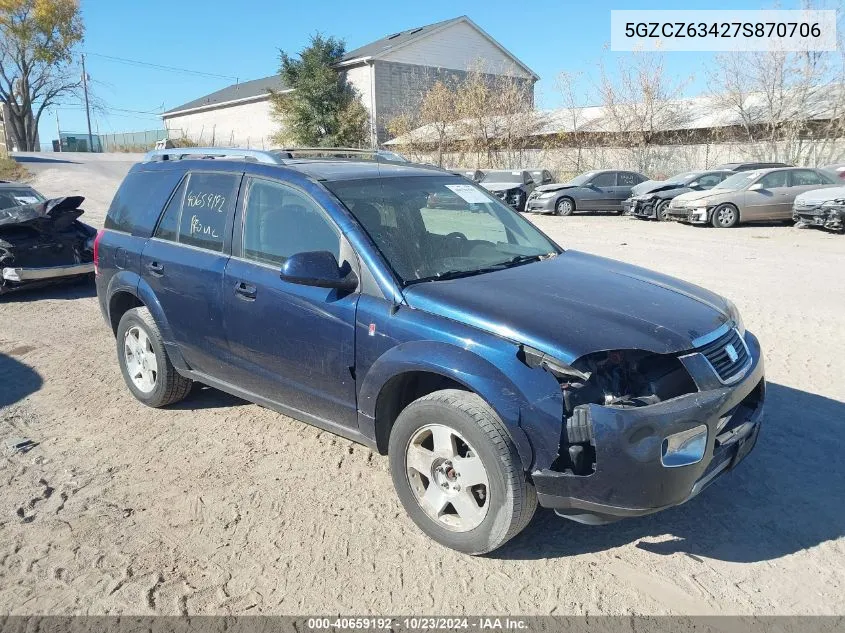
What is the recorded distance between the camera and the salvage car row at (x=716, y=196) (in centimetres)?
1528

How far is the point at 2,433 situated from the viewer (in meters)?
4.51

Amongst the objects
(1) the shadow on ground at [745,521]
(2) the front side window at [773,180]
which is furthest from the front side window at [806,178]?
(1) the shadow on ground at [745,521]

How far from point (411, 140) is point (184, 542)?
35620 mm

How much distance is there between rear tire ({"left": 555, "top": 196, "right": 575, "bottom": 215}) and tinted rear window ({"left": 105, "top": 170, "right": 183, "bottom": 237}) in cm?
1715

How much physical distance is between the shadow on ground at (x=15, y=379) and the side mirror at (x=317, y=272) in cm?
330

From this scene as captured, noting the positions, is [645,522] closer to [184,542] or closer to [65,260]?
[184,542]

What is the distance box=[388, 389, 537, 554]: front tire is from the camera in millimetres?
2836

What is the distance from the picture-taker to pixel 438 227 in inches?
158

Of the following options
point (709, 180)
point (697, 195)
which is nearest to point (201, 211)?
point (697, 195)

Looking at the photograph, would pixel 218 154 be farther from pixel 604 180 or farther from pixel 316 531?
pixel 604 180

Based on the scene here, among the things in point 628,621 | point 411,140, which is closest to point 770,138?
point 411,140

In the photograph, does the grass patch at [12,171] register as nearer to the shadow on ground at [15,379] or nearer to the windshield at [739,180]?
the shadow on ground at [15,379]

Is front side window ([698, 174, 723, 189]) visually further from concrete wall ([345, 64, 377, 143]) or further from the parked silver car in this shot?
concrete wall ([345, 64, 377, 143])

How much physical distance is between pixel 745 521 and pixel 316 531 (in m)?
2.25
